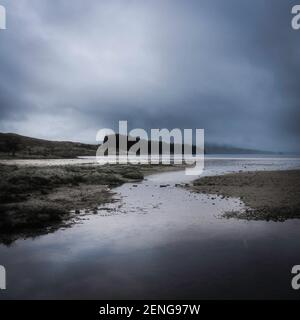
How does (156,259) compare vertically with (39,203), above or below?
below

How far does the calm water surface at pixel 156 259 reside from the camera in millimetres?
10914

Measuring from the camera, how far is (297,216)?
2173 centimetres

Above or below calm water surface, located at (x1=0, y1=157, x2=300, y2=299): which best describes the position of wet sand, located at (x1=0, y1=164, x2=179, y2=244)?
above

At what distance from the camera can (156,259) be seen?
14.0 meters

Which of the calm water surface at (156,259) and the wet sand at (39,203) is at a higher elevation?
the wet sand at (39,203)

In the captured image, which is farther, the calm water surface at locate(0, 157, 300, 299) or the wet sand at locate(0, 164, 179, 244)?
the wet sand at locate(0, 164, 179, 244)

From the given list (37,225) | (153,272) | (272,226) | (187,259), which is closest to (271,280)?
(187,259)

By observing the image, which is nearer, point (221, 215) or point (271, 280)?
point (271, 280)

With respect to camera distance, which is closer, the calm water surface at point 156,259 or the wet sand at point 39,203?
the calm water surface at point 156,259

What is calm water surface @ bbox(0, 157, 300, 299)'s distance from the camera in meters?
10.9

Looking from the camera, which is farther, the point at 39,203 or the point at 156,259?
the point at 39,203
